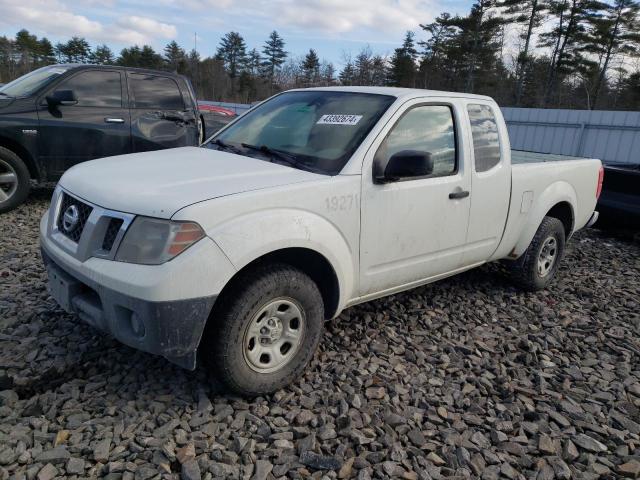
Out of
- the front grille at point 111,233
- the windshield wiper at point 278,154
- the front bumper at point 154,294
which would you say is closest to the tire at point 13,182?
the windshield wiper at point 278,154

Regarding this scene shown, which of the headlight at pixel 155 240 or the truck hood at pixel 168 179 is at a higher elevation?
the truck hood at pixel 168 179

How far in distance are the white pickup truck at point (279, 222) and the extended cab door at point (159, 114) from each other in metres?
3.39

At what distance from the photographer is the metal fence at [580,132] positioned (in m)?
13.2

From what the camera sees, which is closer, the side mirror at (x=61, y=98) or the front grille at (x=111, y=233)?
the front grille at (x=111, y=233)

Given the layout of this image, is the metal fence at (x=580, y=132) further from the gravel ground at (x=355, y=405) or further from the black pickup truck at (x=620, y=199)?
the gravel ground at (x=355, y=405)

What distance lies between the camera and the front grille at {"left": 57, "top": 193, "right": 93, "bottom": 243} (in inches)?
110

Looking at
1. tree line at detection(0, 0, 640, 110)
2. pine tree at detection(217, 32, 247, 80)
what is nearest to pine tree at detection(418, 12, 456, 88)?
tree line at detection(0, 0, 640, 110)

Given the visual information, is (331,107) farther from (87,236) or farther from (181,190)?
(87,236)

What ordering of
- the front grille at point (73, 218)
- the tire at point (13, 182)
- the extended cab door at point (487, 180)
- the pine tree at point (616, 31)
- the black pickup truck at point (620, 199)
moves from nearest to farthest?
the front grille at point (73, 218)
the extended cab door at point (487, 180)
the tire at point (13, 182)
the black pickup truck at point (620, 199)
the pine tree at point (616, 31)

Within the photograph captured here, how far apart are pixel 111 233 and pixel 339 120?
1661 millimetres

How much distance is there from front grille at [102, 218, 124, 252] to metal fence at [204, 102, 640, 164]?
12226 mm

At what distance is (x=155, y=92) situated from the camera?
7.15m

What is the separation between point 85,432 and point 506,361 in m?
2.74

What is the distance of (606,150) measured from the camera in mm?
13781
